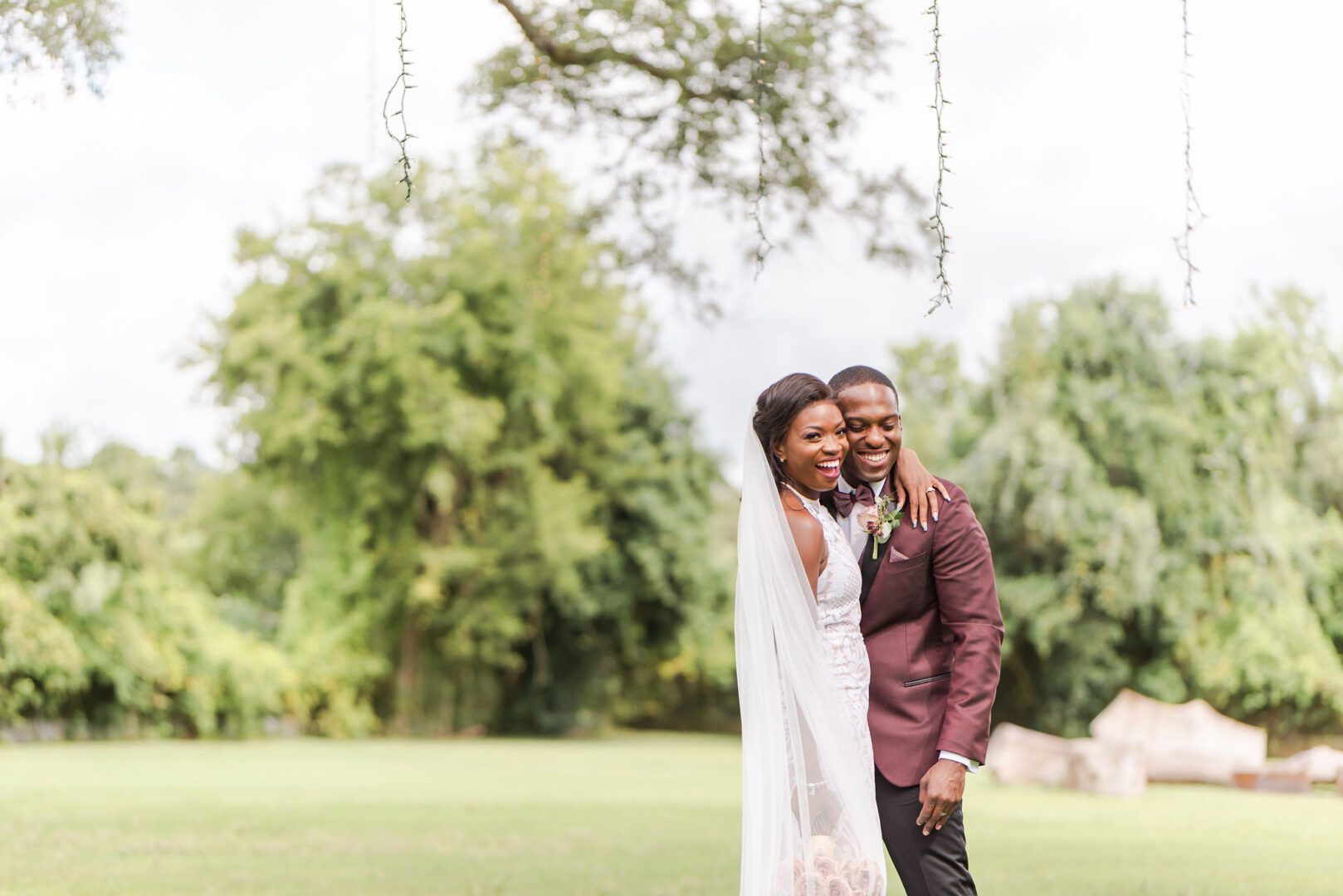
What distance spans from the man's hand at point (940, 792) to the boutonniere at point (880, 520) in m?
0.62

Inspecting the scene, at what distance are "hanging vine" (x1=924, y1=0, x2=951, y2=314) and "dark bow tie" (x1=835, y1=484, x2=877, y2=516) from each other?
95cm

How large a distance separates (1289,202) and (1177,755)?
9.69 metres

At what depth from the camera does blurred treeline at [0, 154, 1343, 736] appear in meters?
21.7

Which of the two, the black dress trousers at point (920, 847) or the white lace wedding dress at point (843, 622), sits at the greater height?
the white lace wedding dress at point (843, 622)

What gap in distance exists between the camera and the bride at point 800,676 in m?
3.65

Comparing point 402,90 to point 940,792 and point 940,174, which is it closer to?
point 940,174

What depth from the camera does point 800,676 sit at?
3691 millimetres

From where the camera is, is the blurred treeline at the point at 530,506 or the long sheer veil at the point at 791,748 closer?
the long sheer veil at the point at 791,748

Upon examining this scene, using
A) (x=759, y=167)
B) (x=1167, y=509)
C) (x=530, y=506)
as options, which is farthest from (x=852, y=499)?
(x=530, y=506)

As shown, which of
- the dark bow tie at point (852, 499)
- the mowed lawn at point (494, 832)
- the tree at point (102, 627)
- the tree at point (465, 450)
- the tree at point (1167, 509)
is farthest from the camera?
the tree at point (465, 450)

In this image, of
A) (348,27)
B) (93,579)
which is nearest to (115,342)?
(93,579)

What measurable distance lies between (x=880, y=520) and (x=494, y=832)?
314 inches

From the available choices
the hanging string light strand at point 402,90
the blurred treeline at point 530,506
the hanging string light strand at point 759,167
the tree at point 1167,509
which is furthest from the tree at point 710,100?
the tree at point 1167,509

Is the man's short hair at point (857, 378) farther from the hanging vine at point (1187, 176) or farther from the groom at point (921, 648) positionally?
the hanging vine at point (1187, 176)
